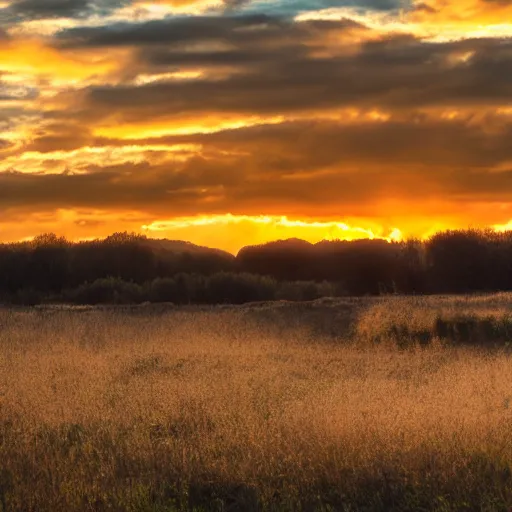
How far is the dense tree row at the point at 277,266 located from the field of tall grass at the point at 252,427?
3004cm

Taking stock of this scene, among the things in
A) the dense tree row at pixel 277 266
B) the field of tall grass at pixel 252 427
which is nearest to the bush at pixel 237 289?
the dense tree row at pixel 277 266

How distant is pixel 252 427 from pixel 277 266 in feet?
167

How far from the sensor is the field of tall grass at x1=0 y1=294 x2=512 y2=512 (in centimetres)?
924

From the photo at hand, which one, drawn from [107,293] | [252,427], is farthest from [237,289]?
[252,427]

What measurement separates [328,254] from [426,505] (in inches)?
2134

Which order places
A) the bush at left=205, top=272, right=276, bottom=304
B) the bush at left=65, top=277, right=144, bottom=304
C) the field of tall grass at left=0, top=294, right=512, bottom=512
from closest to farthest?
the field of tall grass at left=0, top=294, right=512, bottom=512
the bush at left=65, top=277, right=144, bottom=304
the bush at left=205, top=272, right=276, bottom=304

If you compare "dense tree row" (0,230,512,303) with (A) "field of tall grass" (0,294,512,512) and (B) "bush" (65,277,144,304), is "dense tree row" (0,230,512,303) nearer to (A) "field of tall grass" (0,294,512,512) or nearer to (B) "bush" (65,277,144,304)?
(B) "bush" (65,277,144,304)

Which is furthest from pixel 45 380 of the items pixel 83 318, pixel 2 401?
pixel 83 318

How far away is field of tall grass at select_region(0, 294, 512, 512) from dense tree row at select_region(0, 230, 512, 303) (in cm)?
3004

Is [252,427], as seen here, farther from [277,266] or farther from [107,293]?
[277,266]

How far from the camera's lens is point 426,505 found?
8.93 metres

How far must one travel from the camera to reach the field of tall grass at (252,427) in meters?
9.24

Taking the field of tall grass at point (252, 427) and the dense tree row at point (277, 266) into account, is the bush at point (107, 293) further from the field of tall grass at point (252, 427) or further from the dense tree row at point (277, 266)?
the field of tall grass at point (252, 427)

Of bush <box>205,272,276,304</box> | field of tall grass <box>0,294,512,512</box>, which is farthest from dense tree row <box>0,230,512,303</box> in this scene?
field of tall grass <box>0,294,512,512</box>
